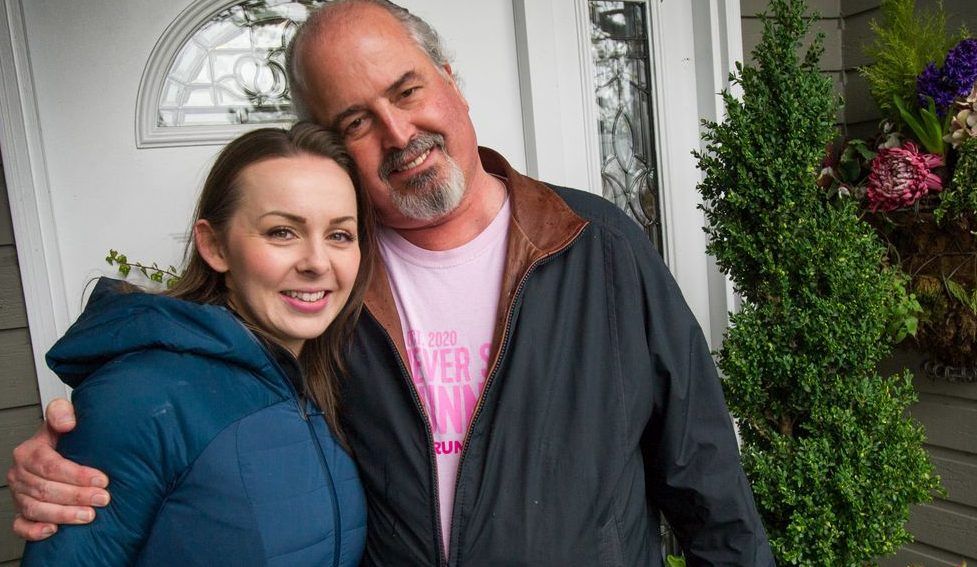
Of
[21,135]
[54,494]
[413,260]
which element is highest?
[21,135]

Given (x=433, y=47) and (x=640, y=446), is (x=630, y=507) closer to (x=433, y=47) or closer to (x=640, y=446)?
(x=640, y=446)

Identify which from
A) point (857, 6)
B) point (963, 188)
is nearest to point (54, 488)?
point (963, 188)

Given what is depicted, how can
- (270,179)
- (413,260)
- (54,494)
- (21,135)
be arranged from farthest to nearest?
1. (21,135)
2. (413,260)
3. (270,179)
4. (54,494)

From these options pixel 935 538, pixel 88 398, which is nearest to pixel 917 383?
pixel 935 538

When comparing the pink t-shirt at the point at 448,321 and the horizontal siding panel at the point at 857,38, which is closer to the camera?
the pink t-shirt at the point at 448,321

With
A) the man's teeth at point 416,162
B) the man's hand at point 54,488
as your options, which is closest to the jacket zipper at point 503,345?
the man's teeth at point 416,162

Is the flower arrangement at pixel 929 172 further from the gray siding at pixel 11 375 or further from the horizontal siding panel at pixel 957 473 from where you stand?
the gray siding at pixel 11 375

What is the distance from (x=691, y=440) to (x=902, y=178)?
1.38 meters

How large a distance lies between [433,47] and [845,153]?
1.62m

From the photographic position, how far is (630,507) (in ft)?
4.01

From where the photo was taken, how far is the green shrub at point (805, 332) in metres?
1.83

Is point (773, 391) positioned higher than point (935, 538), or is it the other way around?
point (773, 391)

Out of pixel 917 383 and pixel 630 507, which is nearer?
pixel 630 507

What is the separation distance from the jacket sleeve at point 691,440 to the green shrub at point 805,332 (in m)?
0.62
